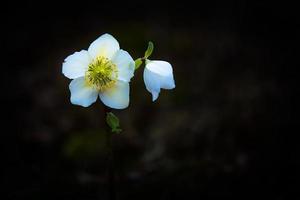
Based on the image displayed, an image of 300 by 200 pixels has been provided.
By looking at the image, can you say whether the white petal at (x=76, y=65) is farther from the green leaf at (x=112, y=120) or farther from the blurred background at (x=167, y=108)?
the blurred background at (x=167, y=108)

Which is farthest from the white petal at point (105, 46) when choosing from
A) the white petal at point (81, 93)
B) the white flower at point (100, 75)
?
the white petal at point (81, 93)

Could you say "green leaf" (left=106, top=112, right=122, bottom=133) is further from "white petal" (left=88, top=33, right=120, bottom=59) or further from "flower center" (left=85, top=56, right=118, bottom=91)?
"white petal" (left=88, top=33, right=120, bottom=59)

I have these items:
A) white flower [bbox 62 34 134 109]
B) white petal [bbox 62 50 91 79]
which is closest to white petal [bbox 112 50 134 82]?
white flower [bbox 62 34 134 109]

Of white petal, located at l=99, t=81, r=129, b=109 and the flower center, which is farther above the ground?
the flower center

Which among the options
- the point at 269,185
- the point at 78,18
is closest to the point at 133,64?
the point at 269,185

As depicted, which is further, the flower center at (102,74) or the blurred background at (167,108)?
the blurred background at (167,108)

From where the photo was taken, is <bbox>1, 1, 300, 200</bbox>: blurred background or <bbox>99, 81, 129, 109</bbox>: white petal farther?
<bbox>1, 1, 300, 200</bbox>: blurred background
